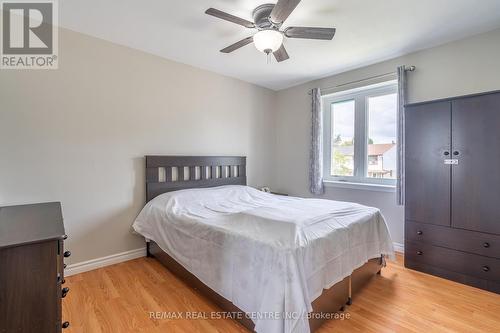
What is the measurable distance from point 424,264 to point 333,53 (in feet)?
8.69

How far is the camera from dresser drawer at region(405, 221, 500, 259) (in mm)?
2140

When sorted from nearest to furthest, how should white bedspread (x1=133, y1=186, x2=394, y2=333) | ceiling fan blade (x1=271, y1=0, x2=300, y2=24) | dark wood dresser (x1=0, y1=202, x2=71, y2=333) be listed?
1. dark wood dresser (x1=0, y1=202, x2=71, y2=333)
2. white bedspread (x1=133, y1=186, x2=394, y2=333)
3. ceiling fan blade (x1=271, y1=0, x2=300, y2=24)

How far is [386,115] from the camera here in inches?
127

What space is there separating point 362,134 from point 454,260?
1.84 meters

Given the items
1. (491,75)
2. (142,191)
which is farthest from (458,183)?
(142,191)

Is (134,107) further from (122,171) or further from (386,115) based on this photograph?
(386,115)

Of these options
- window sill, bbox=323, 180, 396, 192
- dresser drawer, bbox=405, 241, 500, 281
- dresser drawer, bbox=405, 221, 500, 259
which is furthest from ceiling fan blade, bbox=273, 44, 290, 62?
dresser drawer, bbox=405, 241, 500, 281

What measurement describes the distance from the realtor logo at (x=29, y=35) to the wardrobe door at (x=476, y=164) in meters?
3.93

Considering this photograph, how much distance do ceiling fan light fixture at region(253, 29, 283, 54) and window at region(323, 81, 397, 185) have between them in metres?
2.01

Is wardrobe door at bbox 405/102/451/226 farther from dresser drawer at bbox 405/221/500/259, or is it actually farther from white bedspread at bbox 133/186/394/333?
white bedspread at bbox 133/186/394/333

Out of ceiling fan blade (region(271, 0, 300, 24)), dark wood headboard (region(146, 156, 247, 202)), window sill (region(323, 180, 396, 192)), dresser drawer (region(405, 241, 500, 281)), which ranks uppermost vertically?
ceiling fan blade (region(271, 0, 300, 24))

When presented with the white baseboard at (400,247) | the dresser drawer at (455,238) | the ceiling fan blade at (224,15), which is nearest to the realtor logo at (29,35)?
the ceiling fan blade at (224,15)

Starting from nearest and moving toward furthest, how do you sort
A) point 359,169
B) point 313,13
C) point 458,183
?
point 313,13
point 458,183
point 359,169

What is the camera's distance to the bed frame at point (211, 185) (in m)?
1.71
